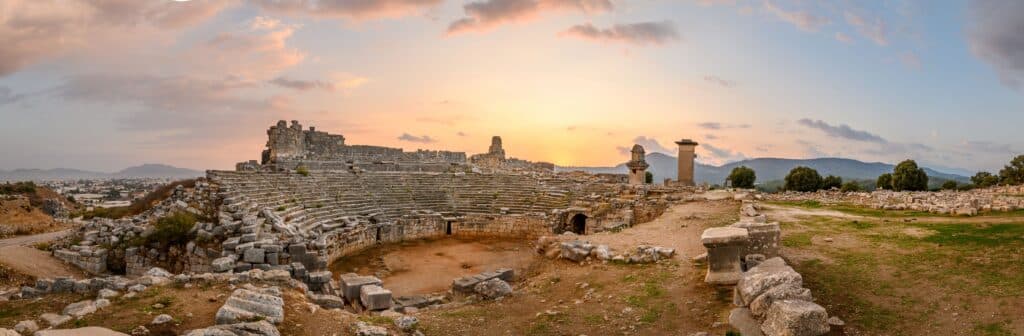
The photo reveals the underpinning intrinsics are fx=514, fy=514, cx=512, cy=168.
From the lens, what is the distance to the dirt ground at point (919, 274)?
680 centimetres

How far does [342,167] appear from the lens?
28375mm

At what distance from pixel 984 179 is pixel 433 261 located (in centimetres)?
4550

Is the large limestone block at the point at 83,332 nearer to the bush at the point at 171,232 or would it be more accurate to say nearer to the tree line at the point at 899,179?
the bush at the point at 171,232

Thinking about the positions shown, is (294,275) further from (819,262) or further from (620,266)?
(819,262)

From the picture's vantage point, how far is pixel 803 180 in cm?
4241

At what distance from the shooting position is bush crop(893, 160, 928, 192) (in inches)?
1497

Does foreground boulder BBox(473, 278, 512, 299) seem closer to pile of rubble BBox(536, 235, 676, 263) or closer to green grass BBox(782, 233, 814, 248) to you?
pile of rubble BBox(536, 235, 676, 263)

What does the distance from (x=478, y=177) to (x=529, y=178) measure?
3049 millimetres

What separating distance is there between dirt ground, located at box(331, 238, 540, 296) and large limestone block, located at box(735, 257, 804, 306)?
25.7 ft

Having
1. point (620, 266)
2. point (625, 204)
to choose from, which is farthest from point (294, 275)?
point (625, 204)

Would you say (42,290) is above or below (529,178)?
below

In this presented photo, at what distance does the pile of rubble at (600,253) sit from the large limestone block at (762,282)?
11.2 ft

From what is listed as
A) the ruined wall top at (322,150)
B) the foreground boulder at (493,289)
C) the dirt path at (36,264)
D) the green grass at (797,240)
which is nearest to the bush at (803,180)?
the ruined wall top at (322,150)

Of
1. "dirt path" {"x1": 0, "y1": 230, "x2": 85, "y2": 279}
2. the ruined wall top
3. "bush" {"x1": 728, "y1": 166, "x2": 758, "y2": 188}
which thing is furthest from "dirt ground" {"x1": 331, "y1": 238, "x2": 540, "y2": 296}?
"bush" {"x1": 728, "y1": 166, "x2": 758, "y2": 188}
